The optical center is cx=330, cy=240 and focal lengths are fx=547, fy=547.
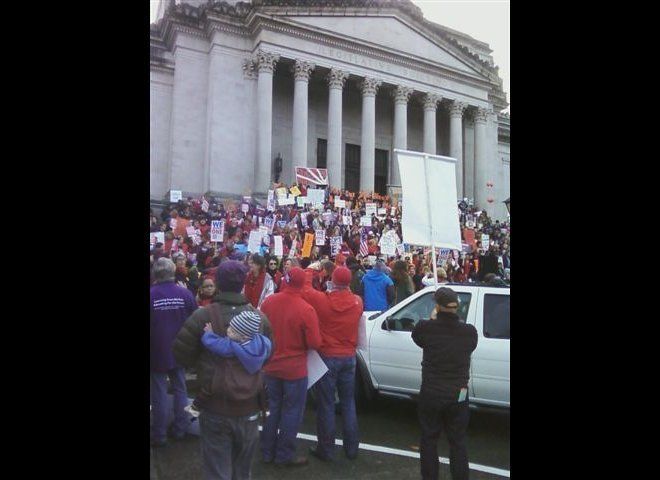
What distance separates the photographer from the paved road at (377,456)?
4.95 meters

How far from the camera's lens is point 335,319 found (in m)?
5.31

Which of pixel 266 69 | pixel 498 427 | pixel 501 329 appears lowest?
pixel 498 427

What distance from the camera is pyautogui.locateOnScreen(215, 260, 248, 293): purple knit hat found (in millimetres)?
3859

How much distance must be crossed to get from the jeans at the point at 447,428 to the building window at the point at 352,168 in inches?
852

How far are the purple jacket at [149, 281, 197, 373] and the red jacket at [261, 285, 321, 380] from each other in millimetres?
787

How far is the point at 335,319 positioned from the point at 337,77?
64.6ft

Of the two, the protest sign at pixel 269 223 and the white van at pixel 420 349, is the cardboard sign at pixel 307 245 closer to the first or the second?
the protest sign at pixel 269 223

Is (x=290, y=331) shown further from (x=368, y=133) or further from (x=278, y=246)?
(x=368, y=133)

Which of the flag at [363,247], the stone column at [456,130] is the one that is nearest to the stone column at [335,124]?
the stone column at [456,130]

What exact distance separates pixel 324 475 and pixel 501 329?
2.41m
